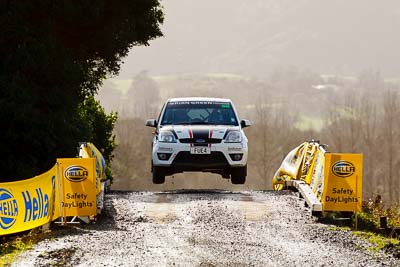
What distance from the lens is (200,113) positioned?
18.9 metres

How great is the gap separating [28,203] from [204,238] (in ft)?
9.11

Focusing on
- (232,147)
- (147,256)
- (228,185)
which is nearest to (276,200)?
(232,147)

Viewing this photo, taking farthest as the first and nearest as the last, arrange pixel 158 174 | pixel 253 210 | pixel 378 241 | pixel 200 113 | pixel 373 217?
pixel 200 113, pixel 158 174, pixel 373 217, pixel 253 210, pixel 378 241

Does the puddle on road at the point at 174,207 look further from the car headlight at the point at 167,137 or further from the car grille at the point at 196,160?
the car headlight at the point at 167,137

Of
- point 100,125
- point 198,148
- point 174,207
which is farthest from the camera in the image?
point 100,125

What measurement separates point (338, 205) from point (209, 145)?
444 centimetres

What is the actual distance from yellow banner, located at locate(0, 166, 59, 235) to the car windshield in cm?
580

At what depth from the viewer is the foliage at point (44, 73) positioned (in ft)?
56.7

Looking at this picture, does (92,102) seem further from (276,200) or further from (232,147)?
(276,200)

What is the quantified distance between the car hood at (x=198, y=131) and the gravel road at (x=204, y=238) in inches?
74.8

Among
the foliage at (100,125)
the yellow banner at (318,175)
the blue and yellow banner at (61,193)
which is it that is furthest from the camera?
the foliage at (100,125)

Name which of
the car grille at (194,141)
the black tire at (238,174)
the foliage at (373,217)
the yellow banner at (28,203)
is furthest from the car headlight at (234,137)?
the yellow banner at (28,203)

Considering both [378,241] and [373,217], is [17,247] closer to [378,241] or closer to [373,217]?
[378,241]

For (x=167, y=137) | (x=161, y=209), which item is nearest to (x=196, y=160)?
(x=167, y=137)
